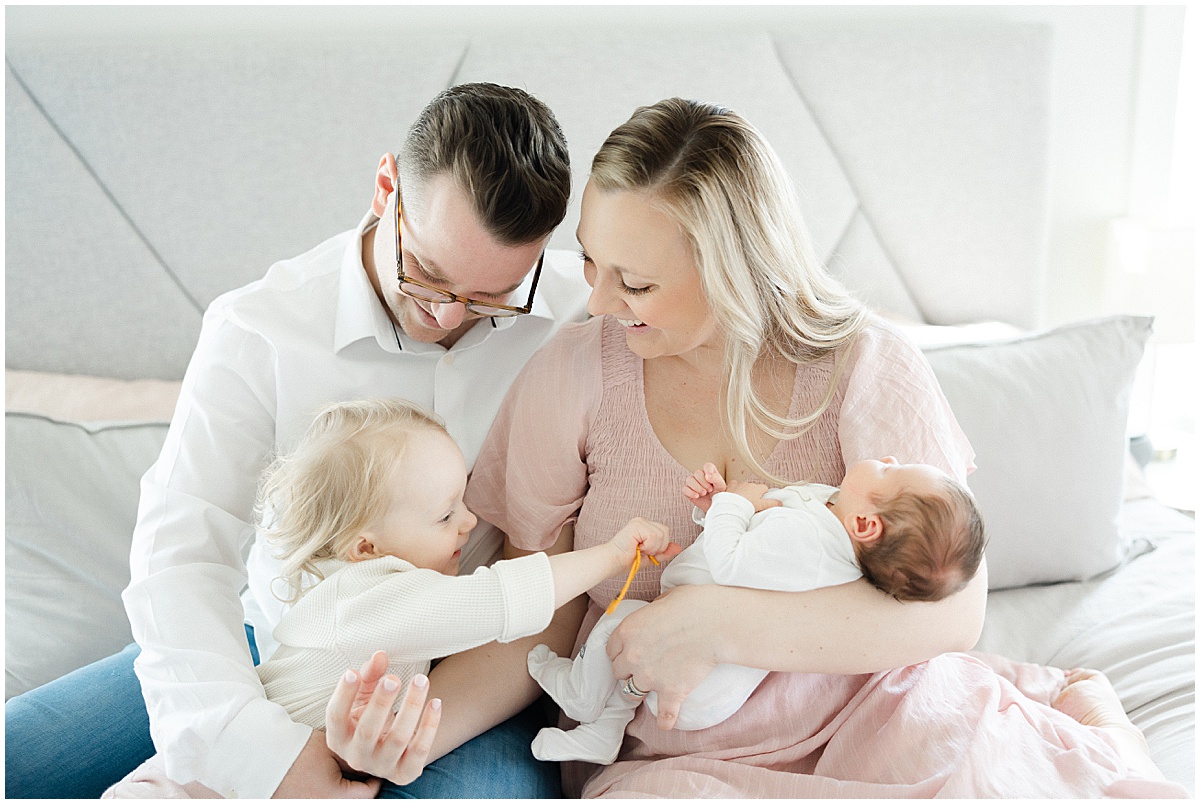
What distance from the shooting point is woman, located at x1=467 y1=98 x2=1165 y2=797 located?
1283 millimetres

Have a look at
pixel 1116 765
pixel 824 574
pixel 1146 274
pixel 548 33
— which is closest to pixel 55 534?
pixel 824 574

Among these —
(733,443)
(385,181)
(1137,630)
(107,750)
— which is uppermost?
(385,181)

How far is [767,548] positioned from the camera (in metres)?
1.26

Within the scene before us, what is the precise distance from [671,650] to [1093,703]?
72 cm

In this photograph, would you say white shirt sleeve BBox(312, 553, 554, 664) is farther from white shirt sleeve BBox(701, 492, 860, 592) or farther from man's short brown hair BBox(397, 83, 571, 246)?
man's short brown hair BBox(397, 83, 571, 246)

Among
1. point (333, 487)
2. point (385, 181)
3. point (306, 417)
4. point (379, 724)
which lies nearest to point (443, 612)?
point (379, 724)

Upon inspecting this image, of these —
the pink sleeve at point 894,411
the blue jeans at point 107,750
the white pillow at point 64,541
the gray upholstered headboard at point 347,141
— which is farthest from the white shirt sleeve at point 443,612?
the gray upholstered headboard at point 347,141

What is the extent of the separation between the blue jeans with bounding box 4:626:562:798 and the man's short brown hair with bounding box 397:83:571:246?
31.2 inches

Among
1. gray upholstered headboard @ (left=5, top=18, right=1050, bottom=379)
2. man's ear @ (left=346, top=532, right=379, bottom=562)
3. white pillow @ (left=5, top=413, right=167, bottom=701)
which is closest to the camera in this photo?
man's ear @ (left=346, top=532, right=379, bottom=562)

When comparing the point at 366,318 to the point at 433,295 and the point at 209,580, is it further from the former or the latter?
the point at 209,580

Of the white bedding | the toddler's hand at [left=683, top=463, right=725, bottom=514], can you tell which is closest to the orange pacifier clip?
the toddler's hand at [left=683, top=463, right=725, bottom=514]

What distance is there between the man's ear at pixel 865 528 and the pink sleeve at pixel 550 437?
1.59ft

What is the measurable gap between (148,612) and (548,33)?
174 centimetres

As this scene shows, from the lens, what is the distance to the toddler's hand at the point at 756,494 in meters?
1.32
